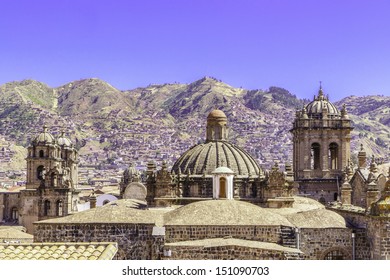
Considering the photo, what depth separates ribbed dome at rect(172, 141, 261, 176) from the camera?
3108 cm

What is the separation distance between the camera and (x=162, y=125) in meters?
184

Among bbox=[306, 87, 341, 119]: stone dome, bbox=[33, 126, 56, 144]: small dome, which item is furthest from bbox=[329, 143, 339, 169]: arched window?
bbox=[33, 126, 56, 144]: small dome

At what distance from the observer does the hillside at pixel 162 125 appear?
160 meters

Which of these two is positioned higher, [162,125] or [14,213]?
[162,125]

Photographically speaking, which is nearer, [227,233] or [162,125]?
[227,233]

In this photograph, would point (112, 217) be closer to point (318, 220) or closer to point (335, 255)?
point (318, 220)

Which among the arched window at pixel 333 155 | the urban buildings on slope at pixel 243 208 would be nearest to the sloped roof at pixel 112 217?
the urban buildings on slope at pixel 243 208

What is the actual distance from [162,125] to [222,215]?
522 feet

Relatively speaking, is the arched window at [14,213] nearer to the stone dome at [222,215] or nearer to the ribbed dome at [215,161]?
the ribbed dome at [215,161]

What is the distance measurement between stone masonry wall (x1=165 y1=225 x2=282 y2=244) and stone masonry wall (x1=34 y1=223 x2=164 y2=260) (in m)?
0.77

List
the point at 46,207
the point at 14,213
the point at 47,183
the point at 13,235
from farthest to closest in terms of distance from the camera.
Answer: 1. the point at 14,213
2. the point at 47,183
3. the point at 46,207
4. the point at 13,235

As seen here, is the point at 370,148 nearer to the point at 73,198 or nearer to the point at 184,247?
the point at 73,198

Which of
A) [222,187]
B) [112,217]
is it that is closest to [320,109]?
[222,187]

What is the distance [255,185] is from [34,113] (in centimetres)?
14517
